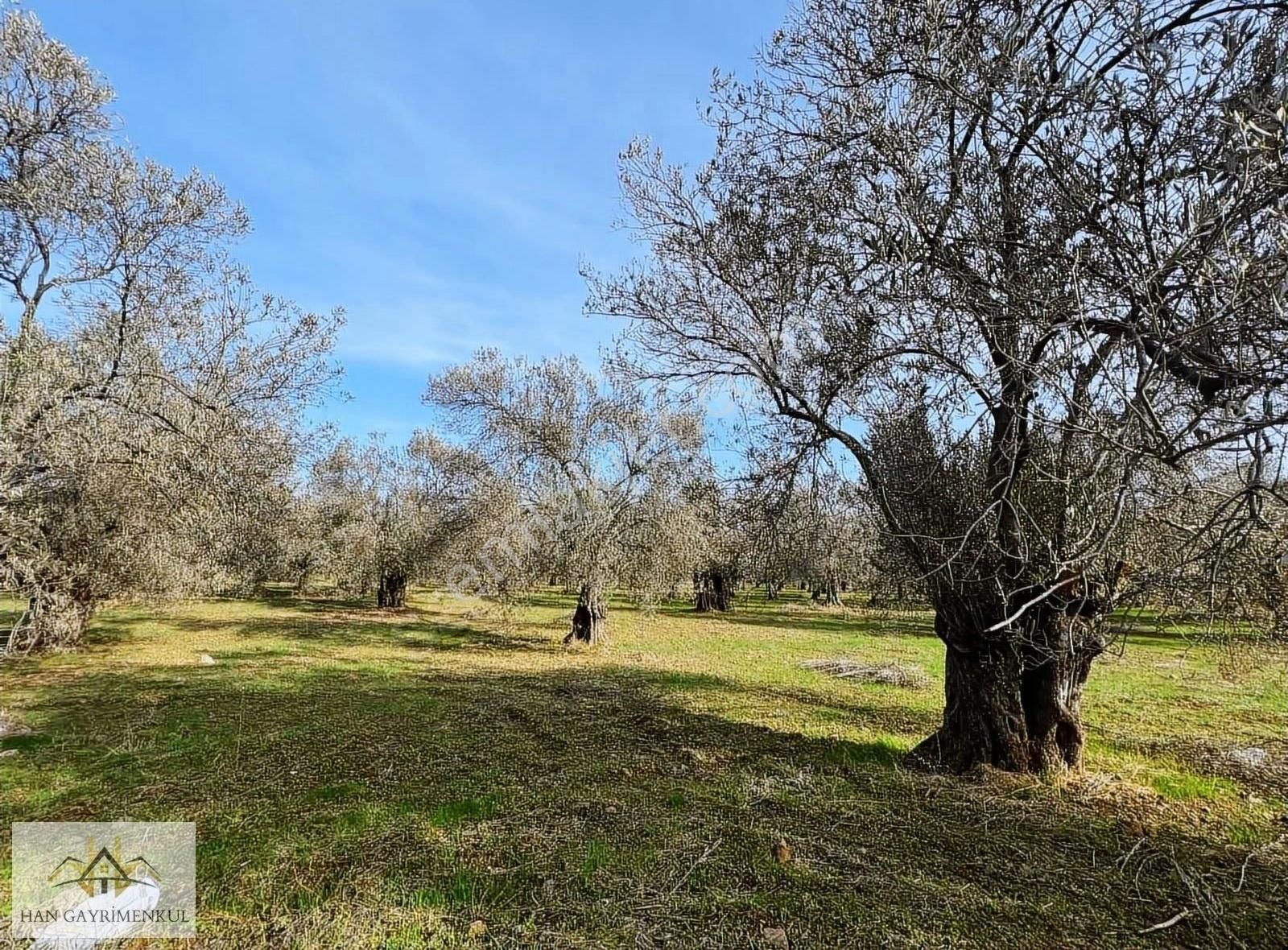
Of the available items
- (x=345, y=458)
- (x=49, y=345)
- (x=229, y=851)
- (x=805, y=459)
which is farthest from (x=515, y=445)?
(x=345, y=458)

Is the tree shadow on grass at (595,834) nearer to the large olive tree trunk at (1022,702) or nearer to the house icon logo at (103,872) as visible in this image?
the house icon logo at (103,872)

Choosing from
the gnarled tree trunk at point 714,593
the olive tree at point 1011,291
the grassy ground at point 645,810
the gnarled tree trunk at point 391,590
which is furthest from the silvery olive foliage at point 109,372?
the gnarled tree trunk at point 714,593

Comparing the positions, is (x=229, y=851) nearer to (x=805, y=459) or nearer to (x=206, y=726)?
(x=206, y=726)

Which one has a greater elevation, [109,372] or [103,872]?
[109,372]

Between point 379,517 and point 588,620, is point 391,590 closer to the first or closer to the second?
point 379,517

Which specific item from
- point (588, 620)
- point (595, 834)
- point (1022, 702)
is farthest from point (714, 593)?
point (595, 834)

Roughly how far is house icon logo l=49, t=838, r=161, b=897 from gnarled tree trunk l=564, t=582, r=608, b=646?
1010cm

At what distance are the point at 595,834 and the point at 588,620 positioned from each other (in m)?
10.2

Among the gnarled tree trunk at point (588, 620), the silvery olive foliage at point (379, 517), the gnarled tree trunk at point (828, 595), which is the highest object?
the silvery olive foliage at point (379, 517)

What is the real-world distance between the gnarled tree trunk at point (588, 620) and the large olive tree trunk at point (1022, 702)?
917 centimetres

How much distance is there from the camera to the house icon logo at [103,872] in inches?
125

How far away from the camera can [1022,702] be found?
5.00 m

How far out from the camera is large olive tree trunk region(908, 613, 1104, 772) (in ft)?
15.9

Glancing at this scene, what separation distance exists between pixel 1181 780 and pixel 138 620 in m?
21.4
